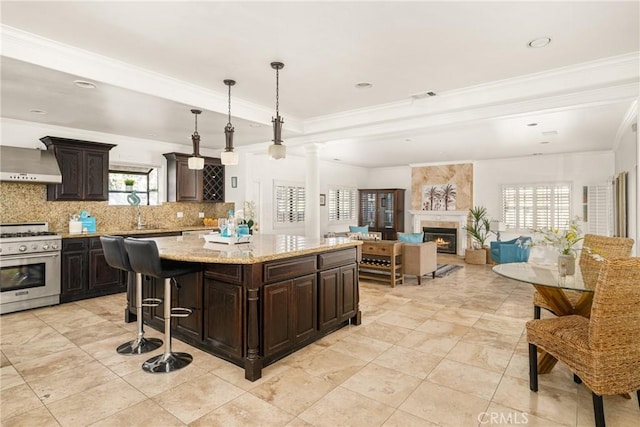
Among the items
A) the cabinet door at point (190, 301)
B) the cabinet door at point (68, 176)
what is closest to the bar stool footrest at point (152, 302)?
the cabinet door at point (190, 301)

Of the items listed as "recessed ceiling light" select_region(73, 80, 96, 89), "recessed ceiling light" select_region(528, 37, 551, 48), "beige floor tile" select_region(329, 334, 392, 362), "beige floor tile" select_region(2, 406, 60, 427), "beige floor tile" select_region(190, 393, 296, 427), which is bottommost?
"beige floor tile" select_region(2, 406, 60, 427)

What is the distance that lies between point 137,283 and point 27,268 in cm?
242

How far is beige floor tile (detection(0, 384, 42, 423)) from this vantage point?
2.33 meters

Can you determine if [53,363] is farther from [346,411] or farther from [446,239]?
[446,239]

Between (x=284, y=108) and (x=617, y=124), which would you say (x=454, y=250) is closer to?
(x=617, y=124)

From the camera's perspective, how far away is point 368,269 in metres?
6.43

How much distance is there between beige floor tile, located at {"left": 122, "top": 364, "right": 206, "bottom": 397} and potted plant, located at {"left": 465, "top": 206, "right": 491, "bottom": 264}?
737 centimetres

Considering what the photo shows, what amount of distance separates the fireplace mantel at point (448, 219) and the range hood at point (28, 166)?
864cm

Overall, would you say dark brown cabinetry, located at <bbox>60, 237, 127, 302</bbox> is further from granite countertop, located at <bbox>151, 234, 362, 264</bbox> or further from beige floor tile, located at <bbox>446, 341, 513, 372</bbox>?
beige floor tile, located at <bbox>446, 341, 513, 372</bbox>

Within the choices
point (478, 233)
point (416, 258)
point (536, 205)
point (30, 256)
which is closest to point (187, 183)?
point (30, 256)

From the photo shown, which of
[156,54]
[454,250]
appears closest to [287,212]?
[454,250]

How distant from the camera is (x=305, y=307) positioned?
10.9 feet

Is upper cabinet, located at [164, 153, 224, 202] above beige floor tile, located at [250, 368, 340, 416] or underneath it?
above

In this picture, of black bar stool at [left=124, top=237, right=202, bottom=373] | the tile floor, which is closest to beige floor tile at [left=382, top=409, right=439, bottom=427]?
the tile floor
